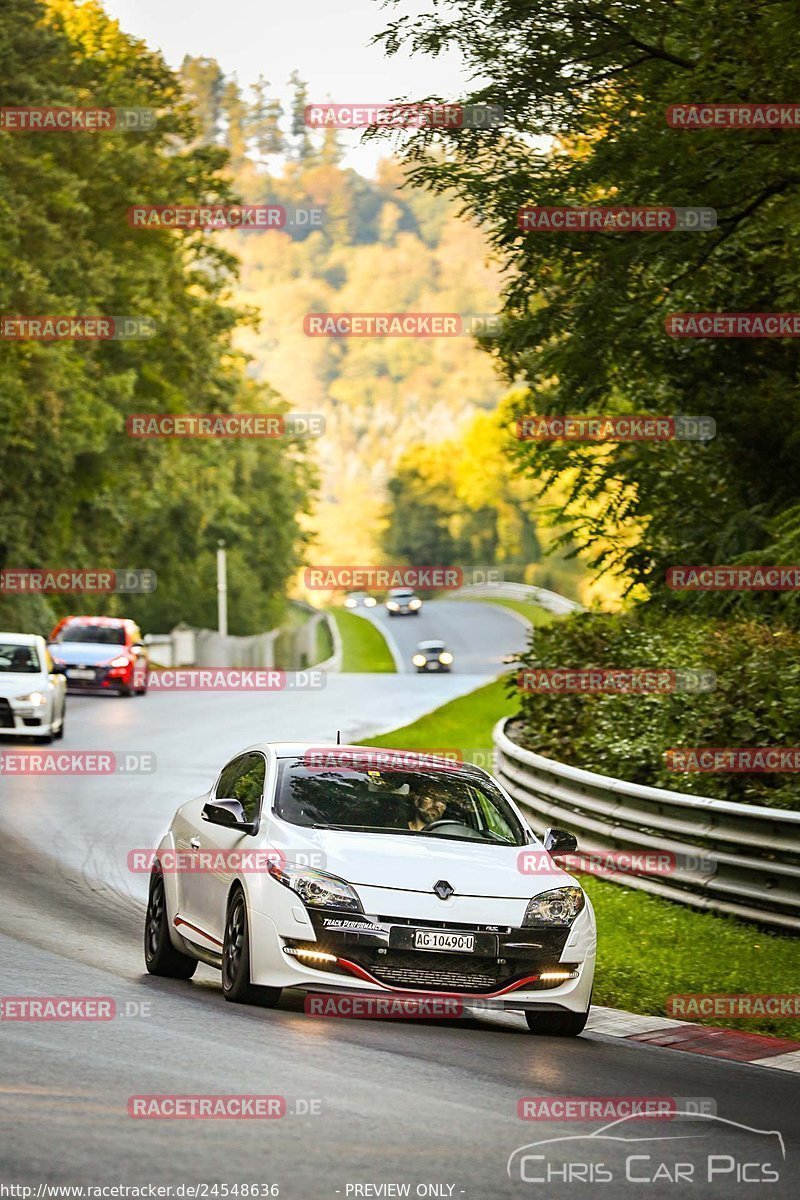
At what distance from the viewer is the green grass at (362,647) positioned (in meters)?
79.0

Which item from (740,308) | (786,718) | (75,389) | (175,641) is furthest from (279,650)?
(786,718)

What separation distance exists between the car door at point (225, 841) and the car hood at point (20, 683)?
17.3 m

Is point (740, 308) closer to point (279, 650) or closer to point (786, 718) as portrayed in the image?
point (786, 718)

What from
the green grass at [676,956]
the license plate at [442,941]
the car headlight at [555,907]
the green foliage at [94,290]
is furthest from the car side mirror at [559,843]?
the green foliage at [94,290]

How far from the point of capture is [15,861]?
1667 centimetres

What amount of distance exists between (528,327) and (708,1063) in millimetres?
11671

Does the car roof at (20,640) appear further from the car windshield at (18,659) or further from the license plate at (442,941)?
the license plate at (442,941)

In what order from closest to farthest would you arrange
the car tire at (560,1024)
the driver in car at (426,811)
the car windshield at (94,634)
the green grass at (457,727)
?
the car tire at (560,1024)
the driver in car at (426,811)
the green grass at (457,727)
the car windshield at (94,634)

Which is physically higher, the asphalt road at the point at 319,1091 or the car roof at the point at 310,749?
the car roof at the point at 310,749

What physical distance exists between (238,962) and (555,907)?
1666mm

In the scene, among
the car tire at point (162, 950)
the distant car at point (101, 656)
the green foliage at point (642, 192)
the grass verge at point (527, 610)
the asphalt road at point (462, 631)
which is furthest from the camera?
the grass verge at point (527, 610)

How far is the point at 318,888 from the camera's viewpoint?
967cm

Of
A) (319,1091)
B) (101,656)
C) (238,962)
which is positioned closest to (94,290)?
(101,656)

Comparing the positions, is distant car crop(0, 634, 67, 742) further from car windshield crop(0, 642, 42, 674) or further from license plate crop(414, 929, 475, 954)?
license plate crop(414, 929, 475, 954)
